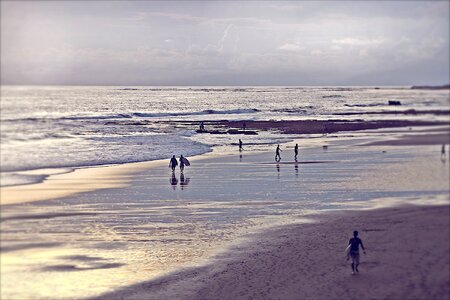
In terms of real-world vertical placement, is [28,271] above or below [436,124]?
below

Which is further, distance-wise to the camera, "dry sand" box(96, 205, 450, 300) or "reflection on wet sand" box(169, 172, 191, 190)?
"reflection on wet sand" box(169, 172, 191, 190)

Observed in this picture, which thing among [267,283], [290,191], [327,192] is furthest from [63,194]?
[267,283]

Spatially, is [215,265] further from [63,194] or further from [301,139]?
[301,139]

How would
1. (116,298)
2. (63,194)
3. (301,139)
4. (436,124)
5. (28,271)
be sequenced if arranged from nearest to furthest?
(116,298) < (28,271) < (63,194) < (301,139) < (436,124)

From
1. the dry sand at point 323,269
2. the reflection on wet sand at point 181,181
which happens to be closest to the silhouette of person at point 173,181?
the reflection on wet sand at point 181,181

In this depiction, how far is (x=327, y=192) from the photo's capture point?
2372 cm

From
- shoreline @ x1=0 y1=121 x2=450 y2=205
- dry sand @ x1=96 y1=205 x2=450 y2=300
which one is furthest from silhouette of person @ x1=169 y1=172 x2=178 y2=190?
dry sand @ x1=96 y1=205 x2=450 y2=300

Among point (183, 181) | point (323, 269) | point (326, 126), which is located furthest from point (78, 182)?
point (326, 126)

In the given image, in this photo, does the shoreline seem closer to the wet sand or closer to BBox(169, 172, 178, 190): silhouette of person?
BBox(169, 172, 178, 190): silhouette of person

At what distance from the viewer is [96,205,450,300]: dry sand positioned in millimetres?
11930

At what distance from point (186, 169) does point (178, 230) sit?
14766mm

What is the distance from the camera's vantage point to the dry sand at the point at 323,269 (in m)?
11.9

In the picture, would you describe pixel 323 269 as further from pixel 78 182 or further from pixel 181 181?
pixel 78 182

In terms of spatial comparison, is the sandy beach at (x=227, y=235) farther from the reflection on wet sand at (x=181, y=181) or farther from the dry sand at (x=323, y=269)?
the reflection on wet sand at (x=181, y=181)
